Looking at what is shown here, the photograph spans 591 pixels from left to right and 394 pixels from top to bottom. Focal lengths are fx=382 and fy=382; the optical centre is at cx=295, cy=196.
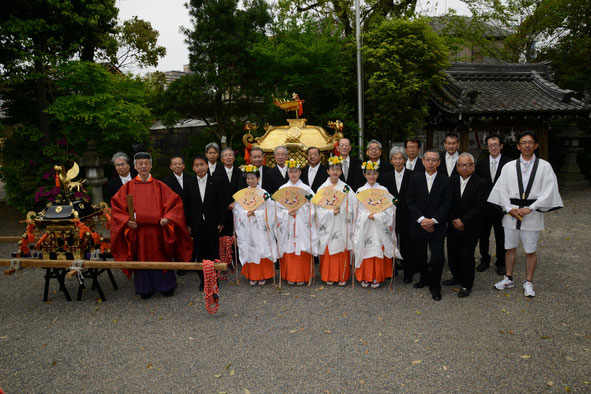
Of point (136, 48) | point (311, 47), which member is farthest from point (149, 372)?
point (136, 48)

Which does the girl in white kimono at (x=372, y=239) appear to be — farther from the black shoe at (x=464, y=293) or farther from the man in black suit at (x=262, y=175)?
the man in black suit at (x=262, y=175)

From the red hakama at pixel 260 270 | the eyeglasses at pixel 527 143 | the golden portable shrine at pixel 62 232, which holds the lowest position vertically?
the red hakama at pixel 260 270

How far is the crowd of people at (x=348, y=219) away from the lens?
533 centimetres

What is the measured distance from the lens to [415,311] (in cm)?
505

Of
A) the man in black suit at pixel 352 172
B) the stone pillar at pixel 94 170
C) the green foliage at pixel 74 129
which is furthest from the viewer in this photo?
the stone pillar at pixel 94 170

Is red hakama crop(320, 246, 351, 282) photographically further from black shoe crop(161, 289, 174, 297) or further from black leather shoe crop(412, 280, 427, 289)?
black shoe crop(161, 289, 174, 297)

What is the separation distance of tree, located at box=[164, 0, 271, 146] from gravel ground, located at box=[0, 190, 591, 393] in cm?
927

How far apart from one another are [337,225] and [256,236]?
49.8 inches

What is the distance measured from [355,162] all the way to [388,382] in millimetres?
4058

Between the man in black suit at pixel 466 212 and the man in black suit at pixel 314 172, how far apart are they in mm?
2099

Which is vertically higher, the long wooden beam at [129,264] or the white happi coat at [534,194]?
the white happi coat at [534,194]

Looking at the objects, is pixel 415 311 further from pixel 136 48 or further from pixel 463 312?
pixel 136 48

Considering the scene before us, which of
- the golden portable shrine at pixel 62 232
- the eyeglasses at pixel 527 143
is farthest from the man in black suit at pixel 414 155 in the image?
the golden portable shrine at pixel 62 232

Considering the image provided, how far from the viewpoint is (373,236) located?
5.71m
